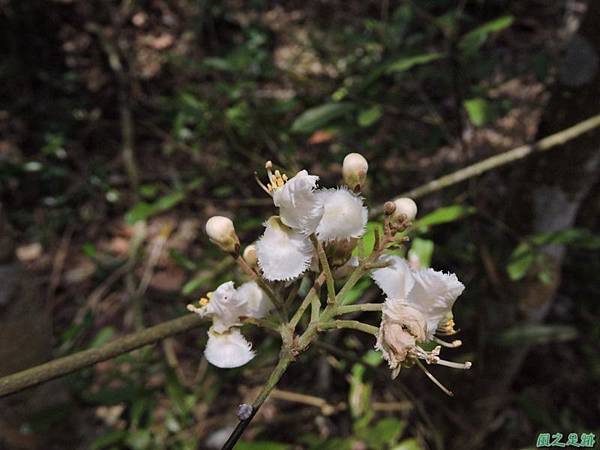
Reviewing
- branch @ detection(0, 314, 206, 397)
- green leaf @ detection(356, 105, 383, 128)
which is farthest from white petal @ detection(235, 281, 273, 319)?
green leaf @ detection(356, 105, 383, 128)

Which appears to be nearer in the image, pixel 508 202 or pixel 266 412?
pixel 508 202

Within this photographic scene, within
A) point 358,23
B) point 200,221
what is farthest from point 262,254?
point 358,23

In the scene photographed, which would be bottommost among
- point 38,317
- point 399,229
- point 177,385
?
point 177,385

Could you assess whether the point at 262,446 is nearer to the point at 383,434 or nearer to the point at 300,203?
the point at 383,434

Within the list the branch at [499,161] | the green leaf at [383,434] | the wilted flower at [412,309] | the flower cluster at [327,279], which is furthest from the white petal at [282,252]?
the green leaf at [383,434]

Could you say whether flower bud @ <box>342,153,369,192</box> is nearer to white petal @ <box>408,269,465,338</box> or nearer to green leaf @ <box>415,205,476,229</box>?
white petal @ <box>408,269,465,338</box>

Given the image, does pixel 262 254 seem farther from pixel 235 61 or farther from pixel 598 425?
pixel 598 425

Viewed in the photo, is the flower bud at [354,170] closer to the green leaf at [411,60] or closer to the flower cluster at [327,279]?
the flower cluster at [327,279]

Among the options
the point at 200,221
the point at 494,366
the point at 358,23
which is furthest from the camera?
the point at 358,23
